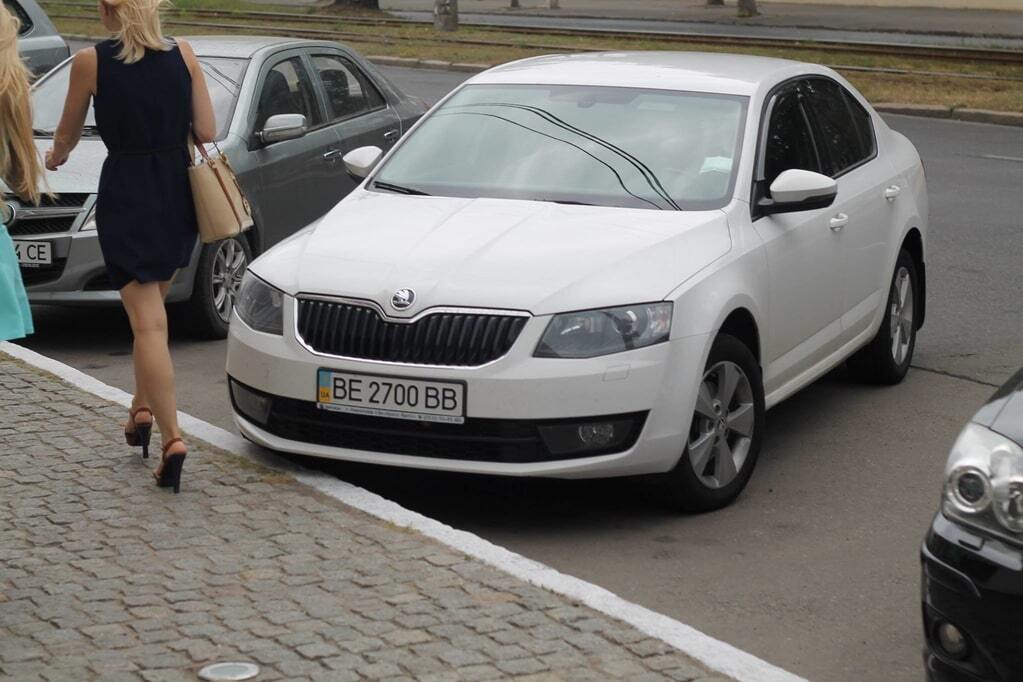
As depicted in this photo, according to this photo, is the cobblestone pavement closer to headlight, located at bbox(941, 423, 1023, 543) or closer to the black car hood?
headlight, located at bbox(941, 423, 1023, 543)

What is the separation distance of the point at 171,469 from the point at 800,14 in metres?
42.2

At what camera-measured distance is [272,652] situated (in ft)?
15.0

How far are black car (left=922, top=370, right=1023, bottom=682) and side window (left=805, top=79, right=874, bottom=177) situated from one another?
364 cm

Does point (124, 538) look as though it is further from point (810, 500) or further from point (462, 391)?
point (810, 500)

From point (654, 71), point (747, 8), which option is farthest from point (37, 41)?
point (747, 8)

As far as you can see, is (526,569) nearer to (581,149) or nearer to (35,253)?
(581,149)

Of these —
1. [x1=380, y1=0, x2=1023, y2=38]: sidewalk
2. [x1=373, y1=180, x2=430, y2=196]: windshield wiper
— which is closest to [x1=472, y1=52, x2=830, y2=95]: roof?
[x1=373, y1=180, x2=430, y2=196]: windshield wiper

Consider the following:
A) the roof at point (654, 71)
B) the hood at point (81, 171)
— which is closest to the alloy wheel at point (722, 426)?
the roof at point (654, 71)

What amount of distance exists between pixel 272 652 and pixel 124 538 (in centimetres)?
119

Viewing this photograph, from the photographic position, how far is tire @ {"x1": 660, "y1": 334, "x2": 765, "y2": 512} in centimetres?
614

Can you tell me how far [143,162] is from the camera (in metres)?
6.03

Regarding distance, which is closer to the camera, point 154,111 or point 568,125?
point 154,111

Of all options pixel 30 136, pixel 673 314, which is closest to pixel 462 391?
pixel 673 314

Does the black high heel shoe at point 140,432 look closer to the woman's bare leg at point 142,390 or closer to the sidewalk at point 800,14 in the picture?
the woman's bare leg at point 142,390
